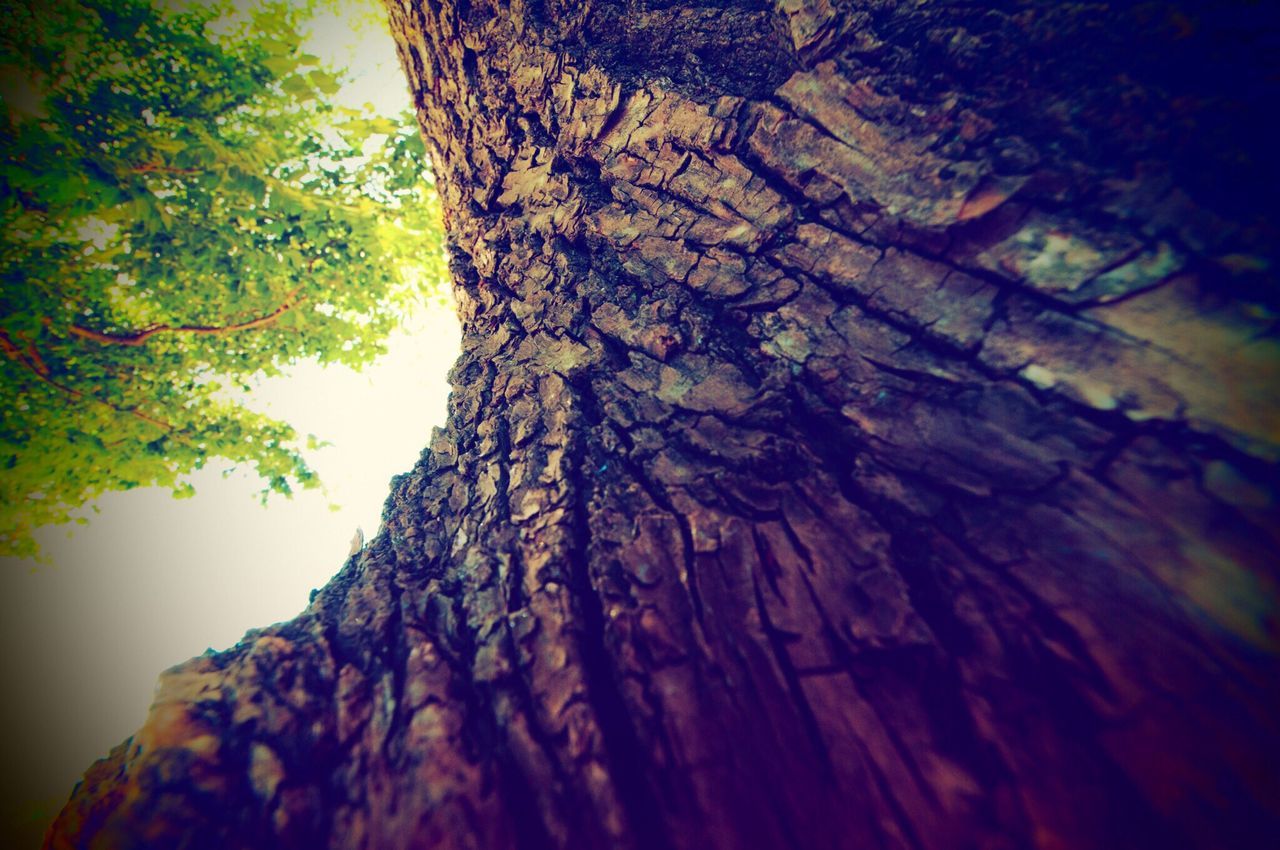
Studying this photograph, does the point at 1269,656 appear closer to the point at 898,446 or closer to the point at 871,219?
the point at 898,446

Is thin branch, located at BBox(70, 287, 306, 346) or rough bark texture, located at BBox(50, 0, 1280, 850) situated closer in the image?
rough bark texture, located at BBox(50, 0, 1280, 850)

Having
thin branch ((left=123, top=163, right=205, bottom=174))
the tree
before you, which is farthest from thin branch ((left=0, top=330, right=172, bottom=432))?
thin branch ((left=123, top=163, right=205, bottom=174))

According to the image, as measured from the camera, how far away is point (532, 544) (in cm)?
221

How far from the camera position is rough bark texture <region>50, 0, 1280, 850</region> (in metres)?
1.54

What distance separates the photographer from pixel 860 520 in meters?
1.95

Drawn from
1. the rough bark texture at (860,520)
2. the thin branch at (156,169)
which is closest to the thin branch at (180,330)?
the thin branch at (156,169)

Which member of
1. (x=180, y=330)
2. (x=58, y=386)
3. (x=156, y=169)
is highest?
(x=156, y=169)

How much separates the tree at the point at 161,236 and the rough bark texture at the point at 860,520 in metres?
3.38

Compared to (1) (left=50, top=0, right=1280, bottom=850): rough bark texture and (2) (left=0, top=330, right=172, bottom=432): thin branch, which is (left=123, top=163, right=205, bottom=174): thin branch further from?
(1) (left=50, top=0, right=1280, bottom=850): rough bark texture

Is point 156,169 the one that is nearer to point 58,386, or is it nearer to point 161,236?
point 161,236

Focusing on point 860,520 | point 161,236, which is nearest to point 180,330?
point 161,236

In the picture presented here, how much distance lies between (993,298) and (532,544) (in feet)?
7.71

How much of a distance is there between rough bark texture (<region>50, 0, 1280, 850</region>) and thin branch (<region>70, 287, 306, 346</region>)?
339 centimetres

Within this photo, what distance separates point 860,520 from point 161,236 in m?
6.08
